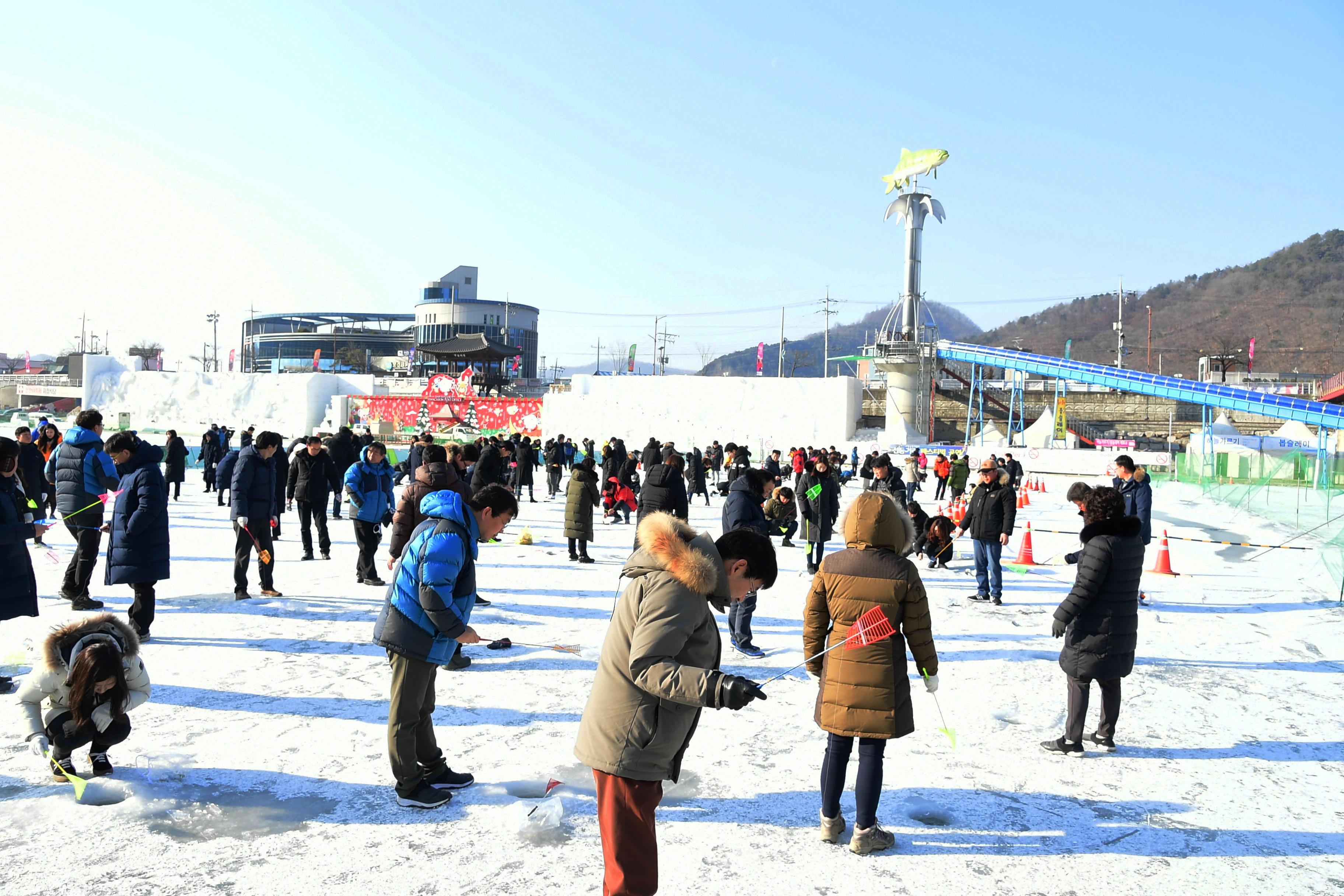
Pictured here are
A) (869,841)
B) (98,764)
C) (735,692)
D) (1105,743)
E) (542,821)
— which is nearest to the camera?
(735,692)

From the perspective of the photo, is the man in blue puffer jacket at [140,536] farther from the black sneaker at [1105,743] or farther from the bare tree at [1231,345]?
the bare tree at [1231,345]

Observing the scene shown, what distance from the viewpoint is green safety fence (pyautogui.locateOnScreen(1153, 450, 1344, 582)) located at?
39.5 feet

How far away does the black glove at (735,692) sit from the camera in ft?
6.95

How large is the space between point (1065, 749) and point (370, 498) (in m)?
5.98

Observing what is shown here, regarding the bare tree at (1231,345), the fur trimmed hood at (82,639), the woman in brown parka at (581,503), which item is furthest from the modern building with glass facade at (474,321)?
the fur trimmed hood at (82,639)

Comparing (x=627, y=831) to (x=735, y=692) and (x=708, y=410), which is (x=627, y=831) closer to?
(x=735, y=692)

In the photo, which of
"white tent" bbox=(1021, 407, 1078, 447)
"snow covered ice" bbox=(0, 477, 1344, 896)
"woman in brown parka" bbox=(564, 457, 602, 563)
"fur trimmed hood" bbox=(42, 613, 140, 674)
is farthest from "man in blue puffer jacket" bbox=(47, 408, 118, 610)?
"white tent" bbox=(1021, 407, 1078, 447)

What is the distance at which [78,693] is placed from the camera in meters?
3.56

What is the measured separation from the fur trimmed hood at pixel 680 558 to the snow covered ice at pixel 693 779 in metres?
1.42

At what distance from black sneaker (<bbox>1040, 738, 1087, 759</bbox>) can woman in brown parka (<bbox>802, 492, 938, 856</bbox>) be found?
1.57m

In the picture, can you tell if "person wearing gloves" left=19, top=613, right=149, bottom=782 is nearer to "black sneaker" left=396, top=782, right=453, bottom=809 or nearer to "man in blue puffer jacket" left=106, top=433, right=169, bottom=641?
"black sneaker" left=396, top=782, right=453, bottom=809

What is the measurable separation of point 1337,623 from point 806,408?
33.1 metres

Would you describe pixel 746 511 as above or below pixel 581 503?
above

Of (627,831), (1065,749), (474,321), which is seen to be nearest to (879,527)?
(627,831)
